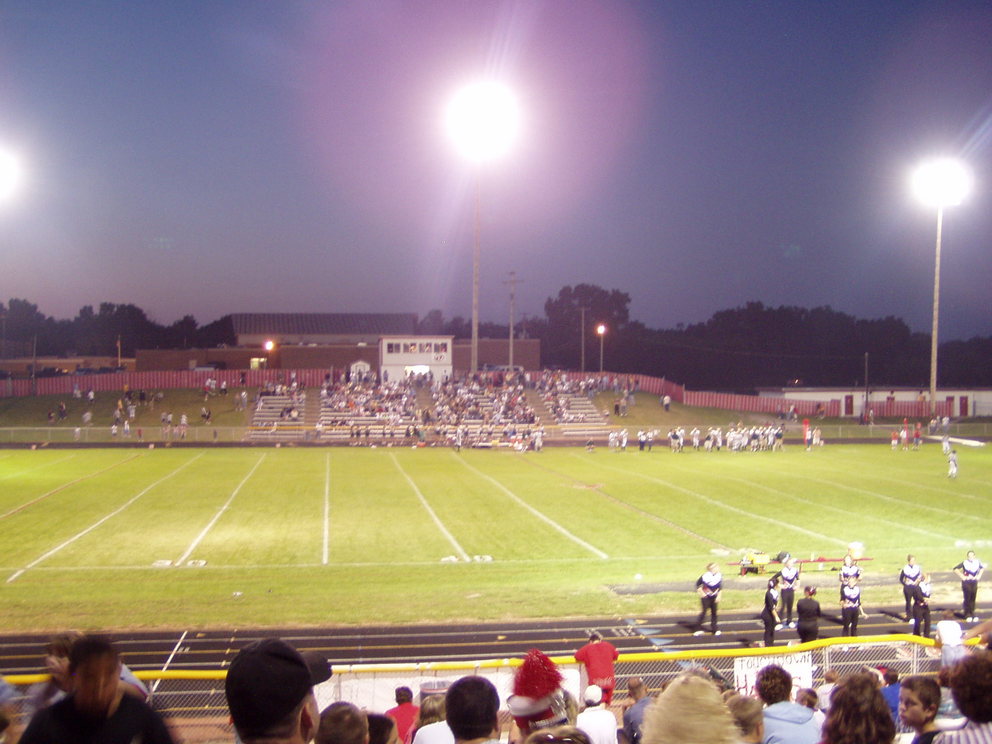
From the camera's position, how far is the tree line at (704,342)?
10531 centimetres

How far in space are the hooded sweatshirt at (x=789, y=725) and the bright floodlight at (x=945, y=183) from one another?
158 feet

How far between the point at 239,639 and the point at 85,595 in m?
4.44

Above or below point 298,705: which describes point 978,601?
below

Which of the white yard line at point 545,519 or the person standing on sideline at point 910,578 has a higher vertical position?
the person standing on sideline at point 910,578

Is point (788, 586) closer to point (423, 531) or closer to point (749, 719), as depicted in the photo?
point (423, 531)

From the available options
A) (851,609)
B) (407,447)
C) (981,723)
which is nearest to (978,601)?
(851,609)

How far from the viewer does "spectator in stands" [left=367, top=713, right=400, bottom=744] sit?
4602 mm

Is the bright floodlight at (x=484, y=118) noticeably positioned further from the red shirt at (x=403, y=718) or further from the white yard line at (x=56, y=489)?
the red shirt at (x=403, y=718)

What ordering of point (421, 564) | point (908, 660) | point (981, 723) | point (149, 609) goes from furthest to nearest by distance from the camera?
1. point (421, 564)
2. point (149, 609)
3. point (908, 660)
4. point (981, 723)

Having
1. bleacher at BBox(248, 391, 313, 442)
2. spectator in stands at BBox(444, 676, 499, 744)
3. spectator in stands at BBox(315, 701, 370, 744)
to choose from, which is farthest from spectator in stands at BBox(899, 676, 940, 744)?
bleacher at BBox(248, 391, 313, 442)

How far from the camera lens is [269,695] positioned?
2385mm

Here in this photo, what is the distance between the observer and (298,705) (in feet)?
7.97

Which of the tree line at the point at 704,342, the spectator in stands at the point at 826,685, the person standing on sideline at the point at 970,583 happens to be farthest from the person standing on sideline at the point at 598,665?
the tree line at the point at 704,342

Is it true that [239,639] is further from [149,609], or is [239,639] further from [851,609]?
[851,609]
